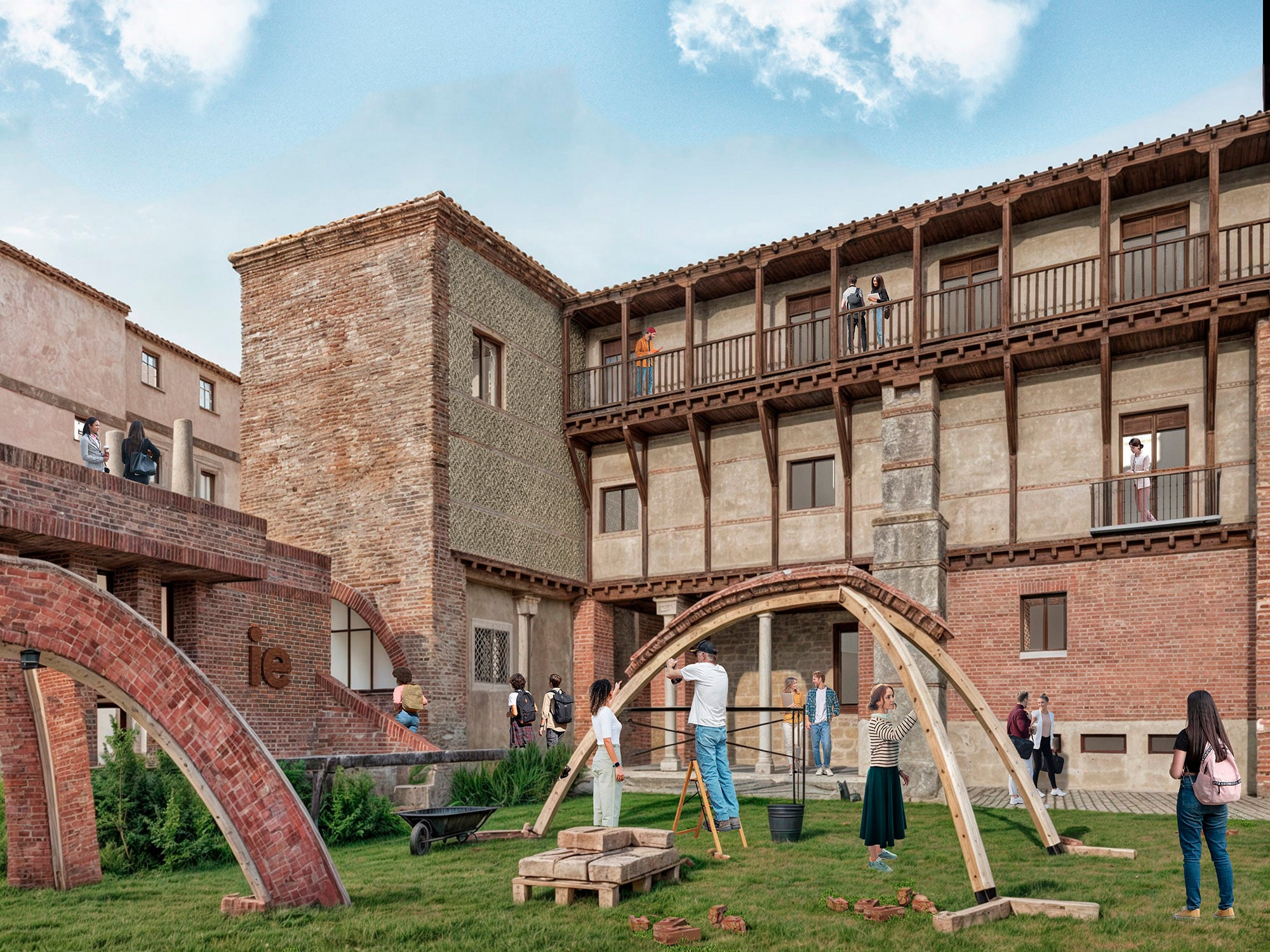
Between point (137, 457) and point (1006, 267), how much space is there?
48.9ft

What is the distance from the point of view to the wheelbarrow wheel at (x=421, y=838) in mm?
11656

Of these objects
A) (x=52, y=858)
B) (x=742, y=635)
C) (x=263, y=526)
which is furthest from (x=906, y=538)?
(x=52, y=858)

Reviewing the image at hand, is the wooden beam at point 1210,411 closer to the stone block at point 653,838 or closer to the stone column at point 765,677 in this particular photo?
the stone column at point 765,677

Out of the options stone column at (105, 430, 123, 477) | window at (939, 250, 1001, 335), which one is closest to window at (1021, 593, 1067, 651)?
window at (939, 250, 1001, 335)

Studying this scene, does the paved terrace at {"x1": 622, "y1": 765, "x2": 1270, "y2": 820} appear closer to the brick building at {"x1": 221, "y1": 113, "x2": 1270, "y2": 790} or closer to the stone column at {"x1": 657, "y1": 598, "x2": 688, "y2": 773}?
Result: the brick building at {"x1": 221, "y1": 113, "x2": 1270, "y2": 790}

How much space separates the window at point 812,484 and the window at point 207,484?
18494mm

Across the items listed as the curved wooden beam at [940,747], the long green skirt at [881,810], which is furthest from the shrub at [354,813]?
the curved wooden beam at [940,747]

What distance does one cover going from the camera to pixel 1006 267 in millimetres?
20141

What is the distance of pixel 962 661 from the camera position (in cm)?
2070

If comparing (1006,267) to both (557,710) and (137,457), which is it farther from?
(137,457)

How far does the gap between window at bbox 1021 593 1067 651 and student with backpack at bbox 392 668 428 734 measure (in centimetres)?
1090

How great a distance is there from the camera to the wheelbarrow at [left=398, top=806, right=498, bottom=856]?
11656 mm

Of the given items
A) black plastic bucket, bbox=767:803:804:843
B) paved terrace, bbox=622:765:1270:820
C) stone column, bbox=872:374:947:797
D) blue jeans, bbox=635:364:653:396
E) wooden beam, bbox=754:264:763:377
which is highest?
wooden beam, bbox=754:264:763:377

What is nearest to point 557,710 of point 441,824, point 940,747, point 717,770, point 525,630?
point 525,630
